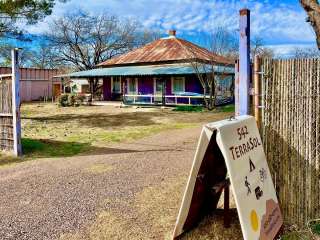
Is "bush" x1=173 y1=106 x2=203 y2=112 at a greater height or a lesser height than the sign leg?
greater

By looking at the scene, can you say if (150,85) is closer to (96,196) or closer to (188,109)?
(188,109)

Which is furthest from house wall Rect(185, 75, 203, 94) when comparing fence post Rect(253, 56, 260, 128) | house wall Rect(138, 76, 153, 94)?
fence post Rect(253, 56, 260, 128)

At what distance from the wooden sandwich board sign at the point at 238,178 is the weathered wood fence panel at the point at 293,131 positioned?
11.5 inches

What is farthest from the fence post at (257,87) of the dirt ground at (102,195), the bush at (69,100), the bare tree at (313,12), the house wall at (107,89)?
the house wall at (107,89)

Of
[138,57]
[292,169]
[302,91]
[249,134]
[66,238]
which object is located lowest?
[66,238]

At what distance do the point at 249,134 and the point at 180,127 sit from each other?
11.5 m

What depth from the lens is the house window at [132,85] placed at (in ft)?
104

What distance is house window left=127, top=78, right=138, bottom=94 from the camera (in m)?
31.6

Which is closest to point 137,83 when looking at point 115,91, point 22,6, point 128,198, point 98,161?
point 115,91

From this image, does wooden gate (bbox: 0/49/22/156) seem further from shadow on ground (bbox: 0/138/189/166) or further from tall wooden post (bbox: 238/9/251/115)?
tall wooden post (bbox: 238/9/251/115)

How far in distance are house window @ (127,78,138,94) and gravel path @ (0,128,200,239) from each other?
20.9 meters

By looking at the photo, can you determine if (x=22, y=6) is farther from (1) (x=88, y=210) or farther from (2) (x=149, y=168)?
(1) (x=88, y=210)

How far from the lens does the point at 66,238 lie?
4.37 metres

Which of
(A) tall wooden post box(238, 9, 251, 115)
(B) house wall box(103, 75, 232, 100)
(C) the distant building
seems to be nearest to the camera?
(A) tall wooden post box(238, 9, 251, 115)
